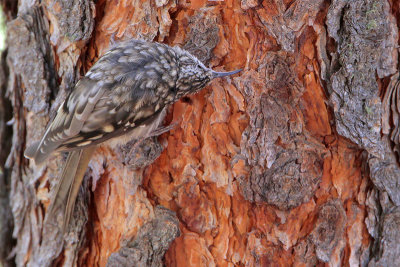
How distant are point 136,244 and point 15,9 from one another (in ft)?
3.56

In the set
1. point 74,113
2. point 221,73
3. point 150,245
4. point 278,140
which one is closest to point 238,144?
point 278,140

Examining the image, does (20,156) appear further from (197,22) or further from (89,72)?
(197,22)

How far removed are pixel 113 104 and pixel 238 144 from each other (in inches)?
19.6

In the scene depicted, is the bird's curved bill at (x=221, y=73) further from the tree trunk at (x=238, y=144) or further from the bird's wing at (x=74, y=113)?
the bird's wing at (x=74, y=113)

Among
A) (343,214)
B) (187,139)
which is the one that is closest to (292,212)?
(343,214)

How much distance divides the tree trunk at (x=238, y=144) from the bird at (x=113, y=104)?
5 cm

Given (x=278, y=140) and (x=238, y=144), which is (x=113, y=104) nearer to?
(x=238, y=144)

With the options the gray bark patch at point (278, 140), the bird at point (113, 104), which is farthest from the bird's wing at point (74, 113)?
the gray bark patch at point (278, 140)

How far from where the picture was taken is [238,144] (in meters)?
1.48

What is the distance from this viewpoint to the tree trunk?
4.53ft

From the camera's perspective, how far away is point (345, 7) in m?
1.35

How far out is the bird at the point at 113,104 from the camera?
5.06ft

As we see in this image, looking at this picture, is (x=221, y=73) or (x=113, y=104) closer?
(x=221, y=73)

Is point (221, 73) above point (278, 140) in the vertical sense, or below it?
above
